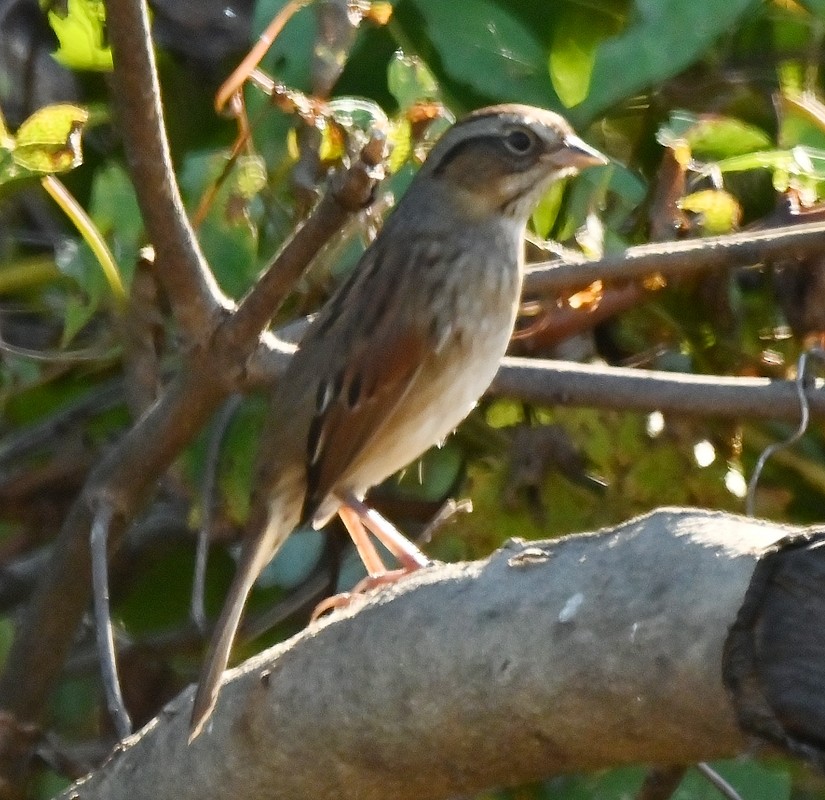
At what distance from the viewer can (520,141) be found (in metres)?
3.03

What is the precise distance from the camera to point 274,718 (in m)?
2.10

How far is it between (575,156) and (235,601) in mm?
961

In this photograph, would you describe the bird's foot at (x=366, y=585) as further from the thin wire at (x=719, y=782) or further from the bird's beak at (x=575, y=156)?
the bird's beak at (x=575, y=156)

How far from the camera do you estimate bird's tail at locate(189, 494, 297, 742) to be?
221 centimetres

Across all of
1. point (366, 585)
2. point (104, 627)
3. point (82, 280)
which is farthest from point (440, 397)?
point (104, 627)

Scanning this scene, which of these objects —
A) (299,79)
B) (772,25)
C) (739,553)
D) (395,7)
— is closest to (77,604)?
(299,79)

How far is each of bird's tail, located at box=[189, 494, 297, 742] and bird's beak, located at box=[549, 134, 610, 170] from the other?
767 mm

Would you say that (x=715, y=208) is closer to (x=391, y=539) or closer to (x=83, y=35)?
(x=391, y=539)

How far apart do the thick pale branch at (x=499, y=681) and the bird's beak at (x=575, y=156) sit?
3.35ft

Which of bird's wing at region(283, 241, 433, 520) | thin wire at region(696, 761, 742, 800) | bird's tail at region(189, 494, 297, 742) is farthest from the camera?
bird's wing at region(283, 241, 433, 520)

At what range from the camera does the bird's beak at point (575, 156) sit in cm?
285

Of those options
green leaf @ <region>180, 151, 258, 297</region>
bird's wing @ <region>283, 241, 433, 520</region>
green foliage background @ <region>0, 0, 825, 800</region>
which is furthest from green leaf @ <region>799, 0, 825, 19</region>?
green leaf @ <region>180, 151, 258, 297</region>

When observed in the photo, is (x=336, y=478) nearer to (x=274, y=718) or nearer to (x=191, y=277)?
(x=191, y=277)

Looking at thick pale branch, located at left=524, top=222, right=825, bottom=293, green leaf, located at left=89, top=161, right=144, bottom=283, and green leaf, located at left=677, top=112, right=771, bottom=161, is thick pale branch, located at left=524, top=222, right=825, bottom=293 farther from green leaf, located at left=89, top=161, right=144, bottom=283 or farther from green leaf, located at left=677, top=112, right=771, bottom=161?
green leaf, located at left=89, top=161, right=144, bottom=283
